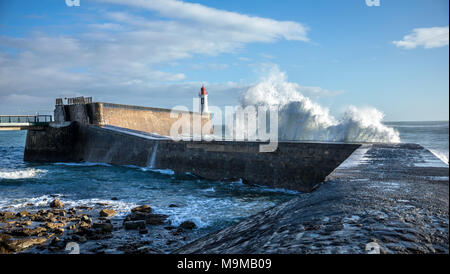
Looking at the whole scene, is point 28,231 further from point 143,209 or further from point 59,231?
point 143,209

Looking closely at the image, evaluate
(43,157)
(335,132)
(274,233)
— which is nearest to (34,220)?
(274,233)

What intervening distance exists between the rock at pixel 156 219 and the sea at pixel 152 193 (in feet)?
0.75

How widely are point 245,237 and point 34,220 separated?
5353mm

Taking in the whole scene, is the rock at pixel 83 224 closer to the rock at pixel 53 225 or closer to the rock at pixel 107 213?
the rock at pixel 53 225

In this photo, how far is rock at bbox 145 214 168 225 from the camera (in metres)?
6.03

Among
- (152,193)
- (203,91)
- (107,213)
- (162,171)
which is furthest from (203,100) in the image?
(107,213)

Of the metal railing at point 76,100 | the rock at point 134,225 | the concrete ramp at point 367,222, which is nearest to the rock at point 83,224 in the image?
the rock at point 134,225

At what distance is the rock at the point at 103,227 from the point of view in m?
5.50

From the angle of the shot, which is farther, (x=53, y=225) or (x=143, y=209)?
(x=143, y=209)

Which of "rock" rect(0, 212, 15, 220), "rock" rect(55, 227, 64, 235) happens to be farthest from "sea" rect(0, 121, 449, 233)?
"rock" rect(55, 227, 64, 235)

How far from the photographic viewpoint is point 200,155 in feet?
39.7

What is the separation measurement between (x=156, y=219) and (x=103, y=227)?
3.49 feet

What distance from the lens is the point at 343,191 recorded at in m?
3.12
